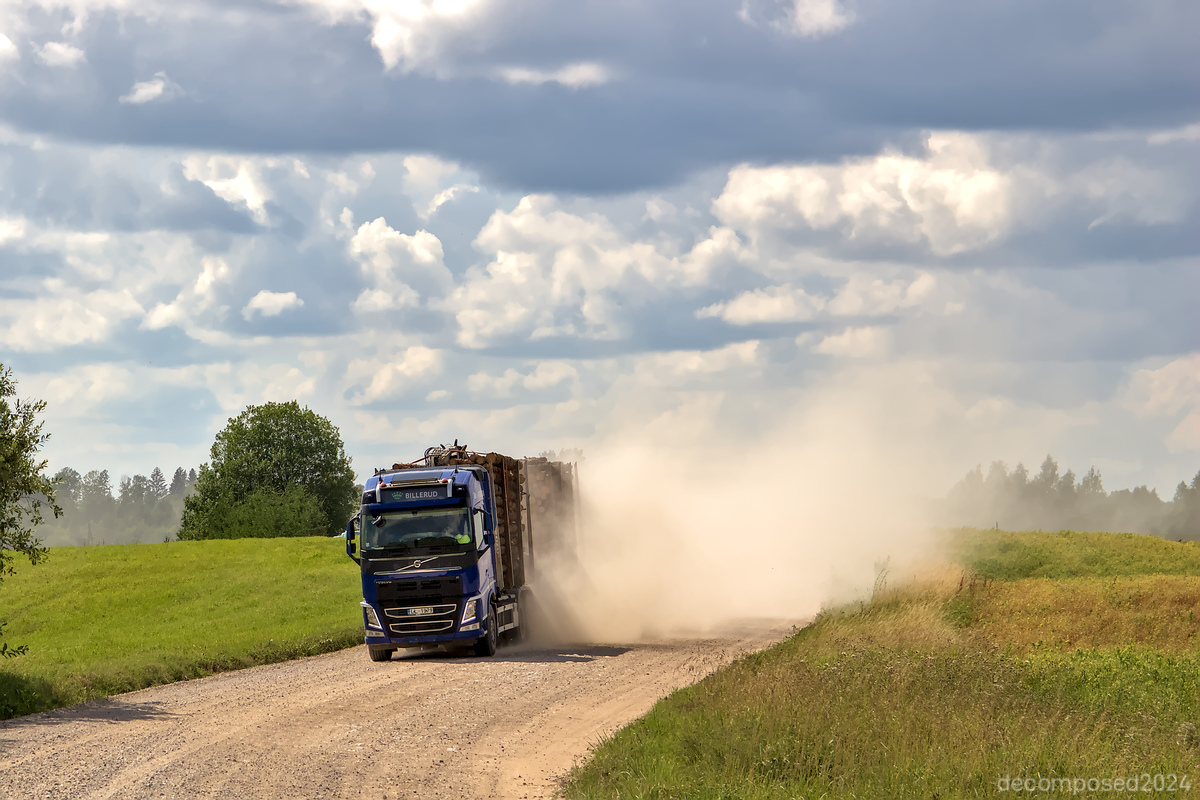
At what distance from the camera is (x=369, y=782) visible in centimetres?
1209

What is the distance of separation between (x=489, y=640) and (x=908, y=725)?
13852 mm

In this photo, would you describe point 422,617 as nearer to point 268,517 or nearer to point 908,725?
point 908,725

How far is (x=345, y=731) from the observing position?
1520 centimetres

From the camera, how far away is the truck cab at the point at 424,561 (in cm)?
2442

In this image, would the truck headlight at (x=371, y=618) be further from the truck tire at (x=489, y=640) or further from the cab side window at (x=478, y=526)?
the cab side window at (x=478, y=526)

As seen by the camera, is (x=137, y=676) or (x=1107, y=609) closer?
(x=137, y=676)

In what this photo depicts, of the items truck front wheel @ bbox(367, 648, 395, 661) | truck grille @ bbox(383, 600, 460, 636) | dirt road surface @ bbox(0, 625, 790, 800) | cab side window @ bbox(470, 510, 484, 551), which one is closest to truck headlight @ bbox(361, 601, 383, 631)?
truck grille @ bbox(383, 600, 460, 636)

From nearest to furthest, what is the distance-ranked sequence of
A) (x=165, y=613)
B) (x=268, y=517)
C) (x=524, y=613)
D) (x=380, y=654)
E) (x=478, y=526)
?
1. (x=380, y=654)
2. (x=478, y=526)
3. (x=524, y=613)
4. (x=165, y=613)
5. (x=268, y=517)

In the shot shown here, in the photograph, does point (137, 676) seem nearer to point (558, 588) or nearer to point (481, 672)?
point (481, 672)

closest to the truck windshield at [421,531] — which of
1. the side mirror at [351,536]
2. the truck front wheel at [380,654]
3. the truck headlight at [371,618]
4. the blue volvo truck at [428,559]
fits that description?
the blue volvo truck at [428,559]

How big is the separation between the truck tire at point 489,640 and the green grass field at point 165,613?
5183mm

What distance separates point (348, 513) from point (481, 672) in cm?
8086

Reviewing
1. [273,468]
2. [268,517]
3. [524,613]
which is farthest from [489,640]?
[273,468]

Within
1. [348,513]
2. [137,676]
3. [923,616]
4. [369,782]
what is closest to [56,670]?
[137,676]
